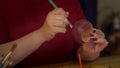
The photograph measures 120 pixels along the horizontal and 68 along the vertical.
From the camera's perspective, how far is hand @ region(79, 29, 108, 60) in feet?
2.88

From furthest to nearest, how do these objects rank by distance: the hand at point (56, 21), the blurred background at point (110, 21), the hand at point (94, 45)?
the blurred background at point (110, 21)
the hand at point (94, 45)
the hand at point (56, 21)

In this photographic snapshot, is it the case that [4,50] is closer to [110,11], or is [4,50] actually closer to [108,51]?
[108,51]

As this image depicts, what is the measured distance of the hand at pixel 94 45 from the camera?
879 mm

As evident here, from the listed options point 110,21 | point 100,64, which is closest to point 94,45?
point 100,64

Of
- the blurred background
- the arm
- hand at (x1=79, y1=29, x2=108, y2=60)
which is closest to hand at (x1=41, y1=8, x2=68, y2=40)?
the arm

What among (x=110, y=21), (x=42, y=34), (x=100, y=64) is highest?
(x=42, y=34)

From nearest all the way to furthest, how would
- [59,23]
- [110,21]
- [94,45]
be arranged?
1. [59,23]
2. [94,45]
3. [110,21]

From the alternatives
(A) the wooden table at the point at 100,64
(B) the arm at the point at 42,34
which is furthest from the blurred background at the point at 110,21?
(B) the arm at the point at 42,34

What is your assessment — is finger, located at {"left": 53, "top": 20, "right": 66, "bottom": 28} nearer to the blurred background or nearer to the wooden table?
the wooden table

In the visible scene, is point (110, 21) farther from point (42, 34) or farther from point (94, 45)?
point (42, 34)

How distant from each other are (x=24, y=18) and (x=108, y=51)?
97 centimetres

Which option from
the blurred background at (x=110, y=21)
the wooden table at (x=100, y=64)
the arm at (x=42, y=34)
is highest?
the arm at (x=42, y=34)

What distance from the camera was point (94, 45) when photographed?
0.91m

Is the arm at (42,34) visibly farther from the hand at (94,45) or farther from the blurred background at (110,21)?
the blurred background at (110,21)
